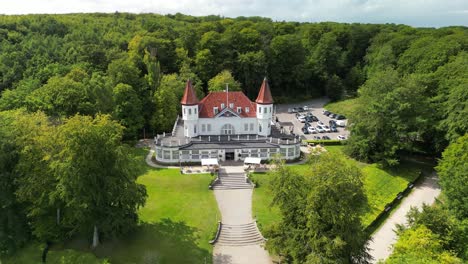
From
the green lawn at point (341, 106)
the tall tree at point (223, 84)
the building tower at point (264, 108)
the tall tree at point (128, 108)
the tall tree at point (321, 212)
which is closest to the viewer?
the tall tree at point (321, 212)

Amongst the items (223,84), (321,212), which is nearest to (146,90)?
(223,84)

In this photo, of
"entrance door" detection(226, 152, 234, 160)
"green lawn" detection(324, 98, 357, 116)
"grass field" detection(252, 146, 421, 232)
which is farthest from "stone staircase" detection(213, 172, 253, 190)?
"green lawn" detection(324, 98, 357, 116)

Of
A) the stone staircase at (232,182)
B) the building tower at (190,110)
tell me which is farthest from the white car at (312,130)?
the stone staircase at (232,182)

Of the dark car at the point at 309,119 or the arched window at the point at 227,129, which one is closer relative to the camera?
the arched window at the point at 227,129

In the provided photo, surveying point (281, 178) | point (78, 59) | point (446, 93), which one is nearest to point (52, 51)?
point (78, 59)

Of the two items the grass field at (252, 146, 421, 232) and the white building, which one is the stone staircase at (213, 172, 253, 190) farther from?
the white building

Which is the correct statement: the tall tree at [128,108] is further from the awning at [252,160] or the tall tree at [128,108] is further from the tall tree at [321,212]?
the tall tree at [321,212]

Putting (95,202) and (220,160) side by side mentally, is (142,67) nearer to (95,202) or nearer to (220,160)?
(220,160)
